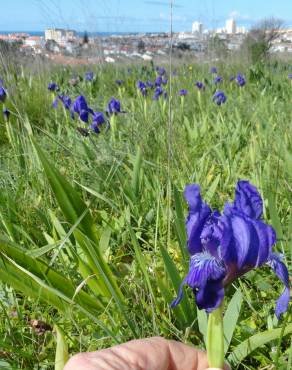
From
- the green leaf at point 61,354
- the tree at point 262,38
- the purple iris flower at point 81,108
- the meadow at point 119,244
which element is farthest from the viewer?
the tree at point 262,38

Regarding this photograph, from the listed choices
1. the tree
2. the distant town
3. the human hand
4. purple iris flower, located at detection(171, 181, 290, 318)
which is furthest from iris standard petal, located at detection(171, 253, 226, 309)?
the tree

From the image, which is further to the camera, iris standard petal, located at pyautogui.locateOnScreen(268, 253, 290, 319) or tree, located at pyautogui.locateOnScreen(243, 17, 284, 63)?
tree, located at pyautogui.locateOnScreen(243, 17, 284, 63)

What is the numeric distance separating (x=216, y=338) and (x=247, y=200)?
0.22 m

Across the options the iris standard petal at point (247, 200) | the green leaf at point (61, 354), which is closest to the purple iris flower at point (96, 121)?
the green leaf at point (61, 354)

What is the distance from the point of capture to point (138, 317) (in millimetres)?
1257

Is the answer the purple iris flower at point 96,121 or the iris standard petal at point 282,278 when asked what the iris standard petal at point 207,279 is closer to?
the iris standard petal at point 282,278

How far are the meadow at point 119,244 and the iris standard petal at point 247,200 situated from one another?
0.74 ft

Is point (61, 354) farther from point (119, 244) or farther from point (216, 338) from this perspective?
point (119, 244)

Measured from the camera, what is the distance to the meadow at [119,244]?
3.81 feet

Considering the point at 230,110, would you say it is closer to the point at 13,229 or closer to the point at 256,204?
the point at 13,229

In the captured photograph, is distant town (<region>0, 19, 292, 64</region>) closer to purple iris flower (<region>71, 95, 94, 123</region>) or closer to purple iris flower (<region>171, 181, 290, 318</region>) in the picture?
purple iris flower (<region>71, 95, 94, 123</region>)

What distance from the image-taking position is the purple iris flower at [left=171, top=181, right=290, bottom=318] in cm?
70

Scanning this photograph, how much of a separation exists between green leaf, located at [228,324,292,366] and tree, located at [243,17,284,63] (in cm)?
605

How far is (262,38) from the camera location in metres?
7.55
